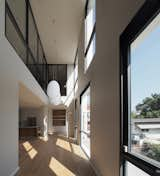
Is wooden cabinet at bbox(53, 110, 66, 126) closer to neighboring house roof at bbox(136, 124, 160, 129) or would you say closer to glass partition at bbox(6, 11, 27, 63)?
glass partition at bbox(6, 11, 27, 63)

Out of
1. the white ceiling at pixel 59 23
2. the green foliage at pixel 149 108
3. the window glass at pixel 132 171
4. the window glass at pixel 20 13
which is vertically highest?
the white ceiling at pixel 59 23

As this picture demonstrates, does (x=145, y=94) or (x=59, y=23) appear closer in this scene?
(x=145, y=94)

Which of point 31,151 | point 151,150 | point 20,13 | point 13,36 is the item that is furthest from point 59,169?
point 20,13

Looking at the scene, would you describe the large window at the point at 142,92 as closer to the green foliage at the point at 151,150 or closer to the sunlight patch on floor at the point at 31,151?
the green foliage at the point at 151,150

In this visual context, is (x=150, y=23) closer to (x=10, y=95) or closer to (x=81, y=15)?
(x=10, y=95)

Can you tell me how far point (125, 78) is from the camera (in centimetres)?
304

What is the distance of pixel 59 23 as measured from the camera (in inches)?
348

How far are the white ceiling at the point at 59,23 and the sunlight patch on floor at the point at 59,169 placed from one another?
5.17 meters

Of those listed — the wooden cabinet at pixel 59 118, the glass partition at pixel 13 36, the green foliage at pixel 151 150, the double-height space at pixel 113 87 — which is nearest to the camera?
the green foliage at pixel 151 150

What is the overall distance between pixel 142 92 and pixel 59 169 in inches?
145

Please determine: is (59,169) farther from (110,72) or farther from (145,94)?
(145,94)

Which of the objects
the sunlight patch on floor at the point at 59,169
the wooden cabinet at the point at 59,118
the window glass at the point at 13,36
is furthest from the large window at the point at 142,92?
the wooden cabinet at the point at 59,118

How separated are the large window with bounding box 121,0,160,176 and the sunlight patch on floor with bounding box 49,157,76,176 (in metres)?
2.42

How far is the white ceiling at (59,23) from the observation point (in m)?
7.46
